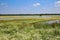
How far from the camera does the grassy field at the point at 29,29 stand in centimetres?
152

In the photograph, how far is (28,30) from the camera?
156 cm

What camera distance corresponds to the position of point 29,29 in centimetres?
157

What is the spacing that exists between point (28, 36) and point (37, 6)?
413 millimetres

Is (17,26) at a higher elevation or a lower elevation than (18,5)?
lower

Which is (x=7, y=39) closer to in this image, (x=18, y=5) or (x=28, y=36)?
(x=28, y=36)

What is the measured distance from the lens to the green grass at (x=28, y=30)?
152cm

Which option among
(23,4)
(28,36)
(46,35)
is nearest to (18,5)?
(23,4)

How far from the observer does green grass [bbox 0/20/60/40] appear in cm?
152

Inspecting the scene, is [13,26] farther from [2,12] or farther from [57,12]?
[57,12]

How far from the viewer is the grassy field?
152 centimetres

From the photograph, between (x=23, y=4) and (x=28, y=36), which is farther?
(x=23, y=4)

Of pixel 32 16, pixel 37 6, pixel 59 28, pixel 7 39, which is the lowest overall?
pixel 7 39

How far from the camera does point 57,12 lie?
5.28ft

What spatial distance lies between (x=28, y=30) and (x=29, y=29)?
0.02 m
